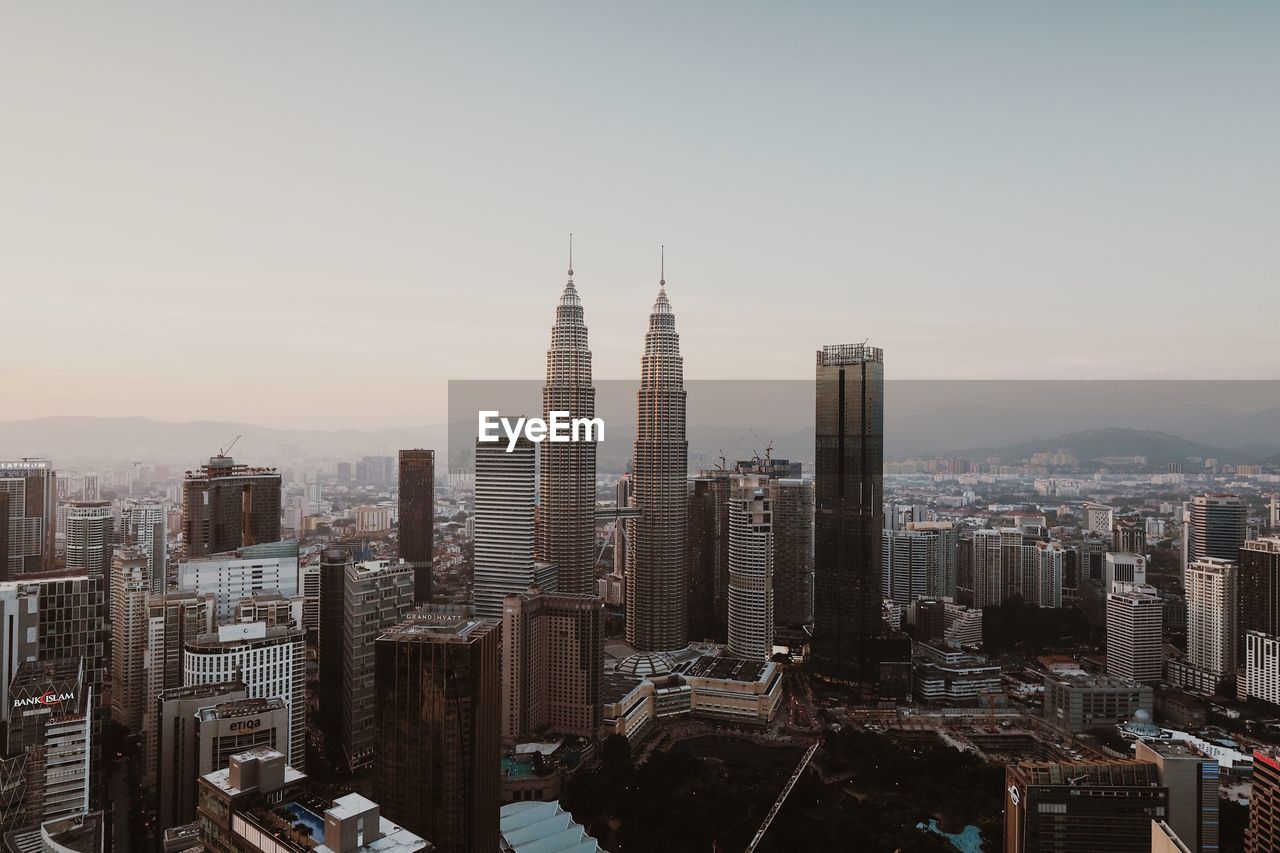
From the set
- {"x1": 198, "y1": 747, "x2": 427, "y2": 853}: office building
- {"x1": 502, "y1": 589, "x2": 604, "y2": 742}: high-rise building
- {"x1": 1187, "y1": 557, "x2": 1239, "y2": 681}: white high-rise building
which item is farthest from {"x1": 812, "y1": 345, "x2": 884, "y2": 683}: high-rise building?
{"x1": 198, "y1": 747, "x2": 427, "y2": 853}: office building

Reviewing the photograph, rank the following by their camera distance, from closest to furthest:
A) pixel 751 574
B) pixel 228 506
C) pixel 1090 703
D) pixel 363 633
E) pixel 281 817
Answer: pixel 281 817
pixel 363 633
pixel 1090 703
pixel 751 574
pixel 228 506

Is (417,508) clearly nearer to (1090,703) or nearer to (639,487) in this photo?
(639,487)

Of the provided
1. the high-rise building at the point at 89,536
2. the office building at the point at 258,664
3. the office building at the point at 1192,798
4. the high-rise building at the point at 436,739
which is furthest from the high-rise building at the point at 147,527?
the office building at the point at 1192,798

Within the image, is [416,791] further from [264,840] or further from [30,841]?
[30,841]

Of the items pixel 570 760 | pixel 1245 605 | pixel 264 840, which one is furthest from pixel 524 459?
pixel 1245 605

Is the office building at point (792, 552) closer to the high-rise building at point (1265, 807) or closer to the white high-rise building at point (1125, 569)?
the white high-rise building at point (1125, 569)

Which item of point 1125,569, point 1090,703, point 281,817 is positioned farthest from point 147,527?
point 1125,569
